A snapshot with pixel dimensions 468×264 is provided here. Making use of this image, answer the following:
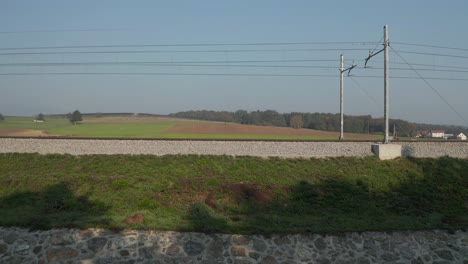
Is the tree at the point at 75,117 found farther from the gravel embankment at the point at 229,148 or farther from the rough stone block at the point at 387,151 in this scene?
the rough stone block at the point at 387,151

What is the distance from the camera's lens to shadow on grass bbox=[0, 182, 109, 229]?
1320 cm

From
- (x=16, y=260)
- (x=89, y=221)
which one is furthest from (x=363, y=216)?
(x=16, y=260)

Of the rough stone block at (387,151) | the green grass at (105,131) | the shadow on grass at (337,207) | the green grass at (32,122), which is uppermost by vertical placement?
the green grass at (32,122)

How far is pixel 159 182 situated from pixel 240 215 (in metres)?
4.79

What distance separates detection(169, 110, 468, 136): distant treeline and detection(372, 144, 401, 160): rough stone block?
64.6 feet

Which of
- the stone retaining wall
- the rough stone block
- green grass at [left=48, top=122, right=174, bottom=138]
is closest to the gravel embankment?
the rough stone block

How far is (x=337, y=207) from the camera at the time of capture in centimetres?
1603

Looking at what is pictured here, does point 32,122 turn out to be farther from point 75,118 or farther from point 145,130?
point 145,130

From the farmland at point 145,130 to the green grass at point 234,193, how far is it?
1181 centimetres

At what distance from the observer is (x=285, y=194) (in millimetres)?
16891

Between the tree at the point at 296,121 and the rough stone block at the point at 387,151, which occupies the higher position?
the tree at the point at 296,121

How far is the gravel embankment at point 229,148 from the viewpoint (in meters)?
22.2

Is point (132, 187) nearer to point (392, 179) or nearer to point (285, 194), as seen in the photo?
point (285, 194)

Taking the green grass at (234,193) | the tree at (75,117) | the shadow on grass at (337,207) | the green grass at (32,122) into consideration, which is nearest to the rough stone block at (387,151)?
the green grass at (234,193)
